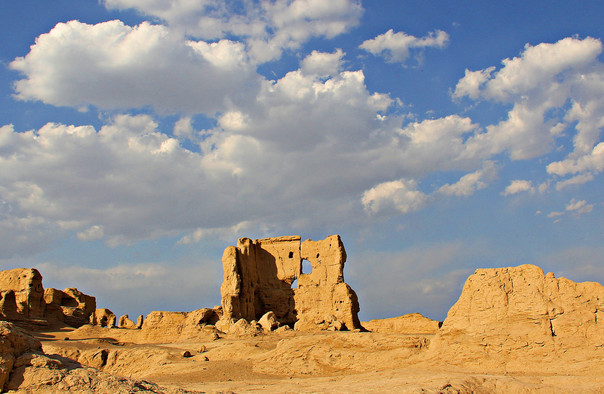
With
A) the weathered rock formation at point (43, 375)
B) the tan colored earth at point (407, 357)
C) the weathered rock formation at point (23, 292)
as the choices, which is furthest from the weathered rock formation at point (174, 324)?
the weathered rock formation at point (43, 375)

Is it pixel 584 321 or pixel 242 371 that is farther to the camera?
pixel 242 371

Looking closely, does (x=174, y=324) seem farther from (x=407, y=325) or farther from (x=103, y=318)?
(x=407, y=325)

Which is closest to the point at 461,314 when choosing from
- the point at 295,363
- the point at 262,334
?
the point at 295,363

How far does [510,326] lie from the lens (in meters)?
12.5

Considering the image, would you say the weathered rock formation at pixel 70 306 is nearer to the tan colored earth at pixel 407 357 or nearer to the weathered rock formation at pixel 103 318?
the weathered rock formation at pixel 103 318

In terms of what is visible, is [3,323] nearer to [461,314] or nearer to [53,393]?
[53,393]

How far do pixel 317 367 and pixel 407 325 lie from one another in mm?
13427

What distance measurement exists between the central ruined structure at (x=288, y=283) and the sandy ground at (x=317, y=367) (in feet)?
14.9

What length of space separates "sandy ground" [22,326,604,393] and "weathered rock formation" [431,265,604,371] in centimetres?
44

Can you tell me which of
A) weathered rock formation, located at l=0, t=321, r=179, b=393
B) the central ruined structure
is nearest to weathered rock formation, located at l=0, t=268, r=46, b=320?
the central ruined structure

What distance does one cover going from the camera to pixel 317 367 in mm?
14602

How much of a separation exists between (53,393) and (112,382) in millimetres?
762

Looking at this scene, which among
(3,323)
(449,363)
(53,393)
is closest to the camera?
(53,393)

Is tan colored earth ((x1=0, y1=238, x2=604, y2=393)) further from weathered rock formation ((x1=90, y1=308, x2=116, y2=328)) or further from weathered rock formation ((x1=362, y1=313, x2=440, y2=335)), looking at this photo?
weathered rock formation ((x1=90, y1=308, x2=116, y2=328))
